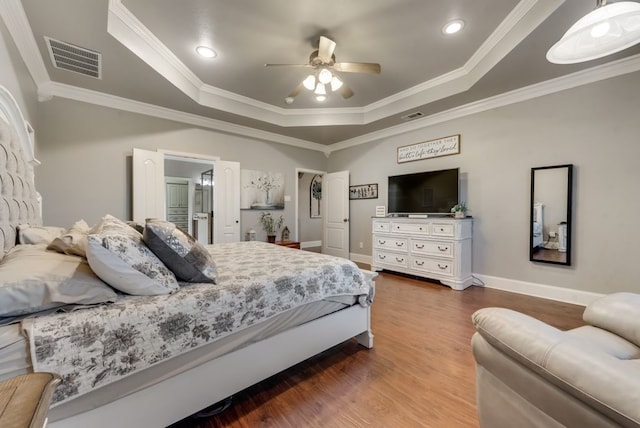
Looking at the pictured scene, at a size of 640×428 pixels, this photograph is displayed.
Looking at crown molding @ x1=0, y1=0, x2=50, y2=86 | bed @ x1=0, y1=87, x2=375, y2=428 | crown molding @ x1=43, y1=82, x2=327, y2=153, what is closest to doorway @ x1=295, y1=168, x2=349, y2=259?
crown molding @ x1=43, y1=82, x2=327, y2=153

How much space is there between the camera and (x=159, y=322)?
1115 millimetres

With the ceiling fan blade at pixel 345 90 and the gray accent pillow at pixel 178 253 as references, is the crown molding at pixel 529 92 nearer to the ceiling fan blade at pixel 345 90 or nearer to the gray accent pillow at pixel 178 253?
the ceiling fan blade at pixel 345 90

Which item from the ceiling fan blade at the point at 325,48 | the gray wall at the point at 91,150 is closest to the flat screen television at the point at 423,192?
the ceiling fan blade at the point at 325,48

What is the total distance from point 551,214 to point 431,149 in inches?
72.7

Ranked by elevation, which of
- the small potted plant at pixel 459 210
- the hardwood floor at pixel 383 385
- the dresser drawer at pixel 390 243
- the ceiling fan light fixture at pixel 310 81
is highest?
the ceiling fan light fixture at pixel 310 81

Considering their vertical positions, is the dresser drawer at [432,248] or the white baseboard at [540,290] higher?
the dresser drawer at [432,248]

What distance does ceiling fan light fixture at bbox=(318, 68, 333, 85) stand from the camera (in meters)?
2.62

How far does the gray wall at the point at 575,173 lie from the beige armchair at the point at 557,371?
2.33 metres

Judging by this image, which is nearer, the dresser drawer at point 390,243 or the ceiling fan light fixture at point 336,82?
the ceiling fan light fixture at point 336,82

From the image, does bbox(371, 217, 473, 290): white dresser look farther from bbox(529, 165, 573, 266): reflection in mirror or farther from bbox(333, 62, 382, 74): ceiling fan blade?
bbox(333, 62, 382, 74): ceiling fan blade

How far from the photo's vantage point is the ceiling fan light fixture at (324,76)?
2.62m

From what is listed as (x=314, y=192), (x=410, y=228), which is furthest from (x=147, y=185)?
(x=314, y=192)

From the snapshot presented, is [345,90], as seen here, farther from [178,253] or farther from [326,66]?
[178,253]

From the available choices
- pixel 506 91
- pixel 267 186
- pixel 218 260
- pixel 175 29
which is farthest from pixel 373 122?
pixel 218 260
